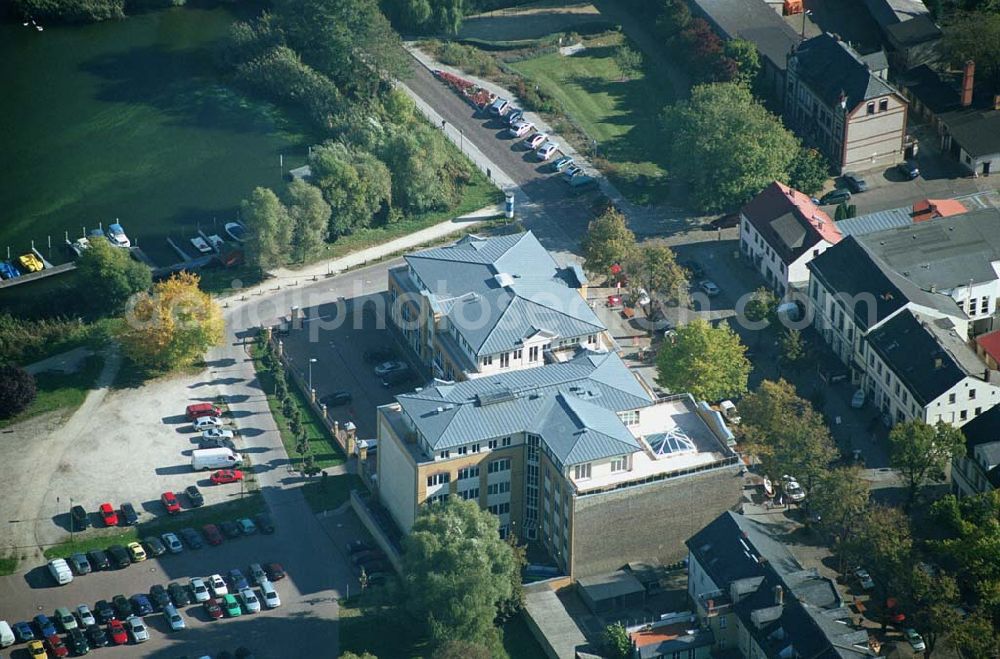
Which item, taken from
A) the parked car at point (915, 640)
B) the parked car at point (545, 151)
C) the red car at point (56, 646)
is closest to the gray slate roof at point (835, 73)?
the parked car at point (545, 151)

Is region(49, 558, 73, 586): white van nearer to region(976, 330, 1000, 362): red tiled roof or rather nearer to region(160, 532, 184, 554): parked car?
region(160, 532, 184, 554): parked car

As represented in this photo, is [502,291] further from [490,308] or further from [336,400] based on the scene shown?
[336,400]

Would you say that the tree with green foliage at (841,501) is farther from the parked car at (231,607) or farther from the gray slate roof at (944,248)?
the parked car at (231,607)

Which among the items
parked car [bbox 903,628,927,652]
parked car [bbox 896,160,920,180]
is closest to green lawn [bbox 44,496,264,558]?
parked car [bbox 903,628,927,652]

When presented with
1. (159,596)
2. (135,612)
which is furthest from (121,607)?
(159,596)

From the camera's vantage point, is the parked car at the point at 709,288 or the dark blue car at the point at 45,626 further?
the parked car at the point at 709,288

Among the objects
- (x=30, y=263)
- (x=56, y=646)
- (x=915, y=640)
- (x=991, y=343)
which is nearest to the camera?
(x=915, y=640)

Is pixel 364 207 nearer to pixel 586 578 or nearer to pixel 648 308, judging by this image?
pixel 648 308

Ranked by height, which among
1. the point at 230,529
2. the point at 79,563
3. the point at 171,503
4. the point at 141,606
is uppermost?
the point at 171,503
